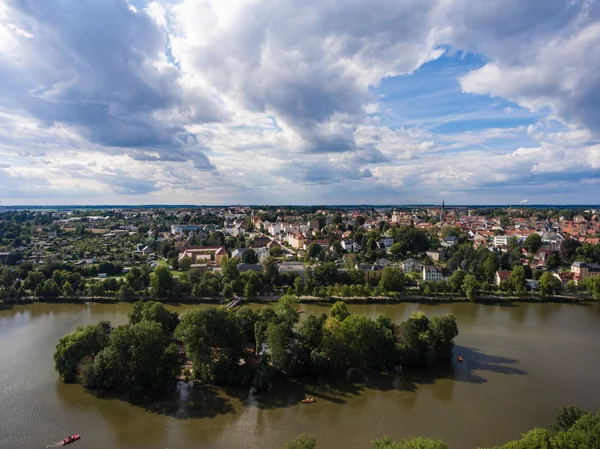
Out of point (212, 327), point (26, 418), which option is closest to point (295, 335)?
point (212, 327)

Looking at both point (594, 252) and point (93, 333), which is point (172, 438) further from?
point (594, 252)

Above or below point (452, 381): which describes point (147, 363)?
above

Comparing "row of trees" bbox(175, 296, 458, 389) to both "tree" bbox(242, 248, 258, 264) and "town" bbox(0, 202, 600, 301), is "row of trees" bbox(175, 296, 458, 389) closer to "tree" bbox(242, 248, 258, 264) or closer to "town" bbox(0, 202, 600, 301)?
"town" bbox(0, 202, 600, 301)

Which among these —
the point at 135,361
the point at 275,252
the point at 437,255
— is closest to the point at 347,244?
the point at 275,252

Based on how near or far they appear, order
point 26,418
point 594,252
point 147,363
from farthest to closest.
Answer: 1. point 594,252
2. point 147,363
3. point 26,418

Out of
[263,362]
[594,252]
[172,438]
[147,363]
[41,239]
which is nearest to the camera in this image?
[172,438]
